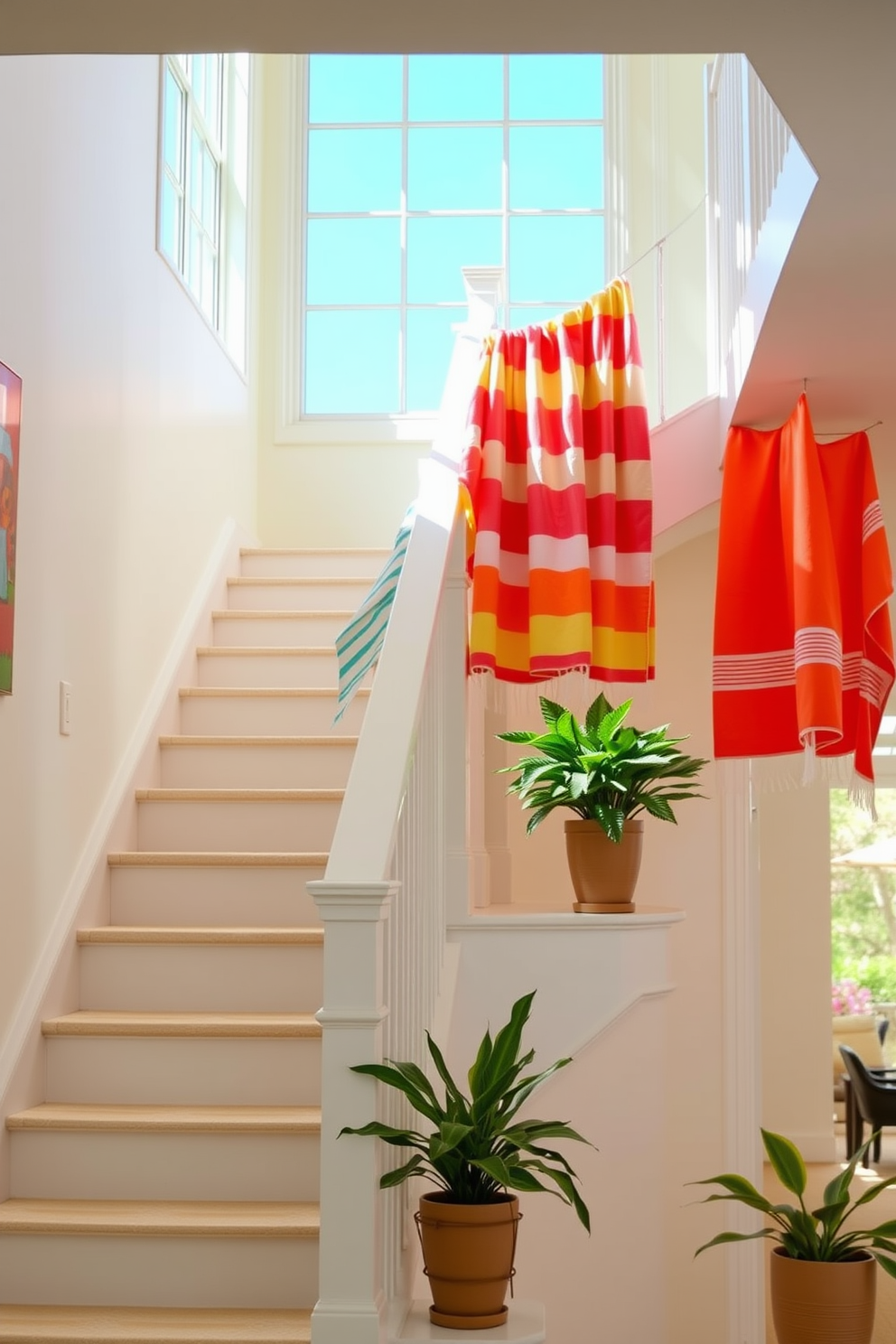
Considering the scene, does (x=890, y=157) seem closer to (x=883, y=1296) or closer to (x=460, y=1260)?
(x=460, y=1260)

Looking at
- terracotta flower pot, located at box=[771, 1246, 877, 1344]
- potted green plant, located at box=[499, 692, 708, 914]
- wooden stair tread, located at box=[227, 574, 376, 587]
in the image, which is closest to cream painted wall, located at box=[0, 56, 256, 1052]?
wooden stair tread, located at box=[227, 574, 376, 587]

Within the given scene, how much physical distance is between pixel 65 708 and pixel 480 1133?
1.80m

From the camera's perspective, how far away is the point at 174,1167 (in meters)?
3.14

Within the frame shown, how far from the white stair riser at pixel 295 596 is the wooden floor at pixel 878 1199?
3118mm

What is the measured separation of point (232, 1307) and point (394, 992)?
894 mm

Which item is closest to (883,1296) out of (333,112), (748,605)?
(748,605)

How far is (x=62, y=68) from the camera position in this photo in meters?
3.79

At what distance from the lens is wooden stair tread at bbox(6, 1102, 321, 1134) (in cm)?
312

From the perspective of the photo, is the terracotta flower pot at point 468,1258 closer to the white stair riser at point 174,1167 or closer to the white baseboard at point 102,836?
the white stair riser at point 174,1167

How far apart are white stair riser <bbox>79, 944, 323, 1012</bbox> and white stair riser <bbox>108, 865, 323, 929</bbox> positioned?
254 mm

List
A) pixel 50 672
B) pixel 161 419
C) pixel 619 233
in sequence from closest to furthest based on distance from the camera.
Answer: pixel 50 672, pixel 161 419, pixel 619 233

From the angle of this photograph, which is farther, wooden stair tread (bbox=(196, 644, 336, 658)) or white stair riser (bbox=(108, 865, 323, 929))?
wooden stair tread (bbox=(196, 644, 336, 658))

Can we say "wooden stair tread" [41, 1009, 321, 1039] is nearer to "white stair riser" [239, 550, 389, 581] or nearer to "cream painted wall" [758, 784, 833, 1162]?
"white stair riser" [239, 550, 389, 581]

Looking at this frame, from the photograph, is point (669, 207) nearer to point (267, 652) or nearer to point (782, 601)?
point (267, 652)
